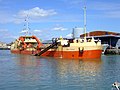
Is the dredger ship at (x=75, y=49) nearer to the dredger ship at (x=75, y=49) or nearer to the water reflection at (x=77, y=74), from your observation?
the dredger ship at (x=75, y=49)

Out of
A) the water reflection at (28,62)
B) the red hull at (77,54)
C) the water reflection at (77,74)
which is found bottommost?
the water reflection at (77,74)

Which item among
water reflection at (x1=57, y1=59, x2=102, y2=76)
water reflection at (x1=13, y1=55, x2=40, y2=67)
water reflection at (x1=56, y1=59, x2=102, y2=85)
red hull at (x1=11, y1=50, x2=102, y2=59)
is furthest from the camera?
red hull at (x1=11, y1=50, x2=102, y2=59)

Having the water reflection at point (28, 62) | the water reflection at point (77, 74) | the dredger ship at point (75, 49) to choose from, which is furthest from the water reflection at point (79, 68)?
the dredger ship at point (75, 49)

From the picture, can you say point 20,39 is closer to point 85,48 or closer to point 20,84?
point 85,48

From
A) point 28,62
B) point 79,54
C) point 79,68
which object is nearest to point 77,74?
point 79,68

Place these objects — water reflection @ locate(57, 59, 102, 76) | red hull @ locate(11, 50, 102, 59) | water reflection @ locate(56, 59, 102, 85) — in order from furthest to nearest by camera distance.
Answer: red hull @ locate(11, 50, 102, 59) < water reflection @ locate(57, 59, 102, 76) < water reflection @ locate(56, 59, 102, 85)

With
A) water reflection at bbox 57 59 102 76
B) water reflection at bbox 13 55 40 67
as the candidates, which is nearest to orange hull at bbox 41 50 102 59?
water reflection at bbox 13 55 40 67

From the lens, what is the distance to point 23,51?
127m

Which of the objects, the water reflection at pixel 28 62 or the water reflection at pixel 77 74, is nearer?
the water reflection at pixel 77 74

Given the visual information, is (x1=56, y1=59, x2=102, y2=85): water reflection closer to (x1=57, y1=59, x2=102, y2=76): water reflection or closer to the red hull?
(x1=57, y1=59, x2=102, y2=76): water reflection

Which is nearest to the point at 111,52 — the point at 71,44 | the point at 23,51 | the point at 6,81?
the point at 23,51

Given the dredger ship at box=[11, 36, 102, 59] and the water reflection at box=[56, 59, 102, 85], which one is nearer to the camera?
the water reflection at box=[56, 59, 102, 85]

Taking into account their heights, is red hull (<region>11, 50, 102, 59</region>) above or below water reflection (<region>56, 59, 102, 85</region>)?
above

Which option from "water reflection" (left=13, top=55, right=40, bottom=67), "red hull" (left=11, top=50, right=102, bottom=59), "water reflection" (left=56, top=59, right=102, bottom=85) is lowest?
"water reflection" (left=56, top=59, right=102, bottom=85)
